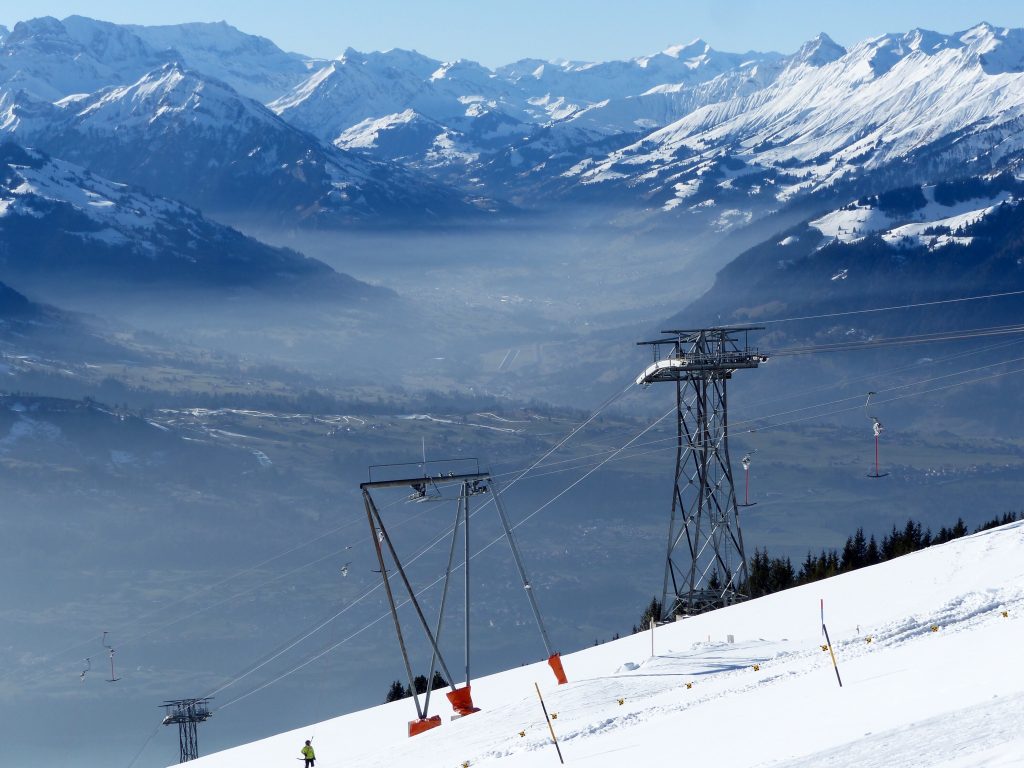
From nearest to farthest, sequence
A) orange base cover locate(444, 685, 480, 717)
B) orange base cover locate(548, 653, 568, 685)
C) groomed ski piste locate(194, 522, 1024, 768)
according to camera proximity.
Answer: groomed ski piste locate(194, 522, 1024, 768)
orange base cover locate(548, 653, 568, 685)
orange base cover locate(444, 685, 480, 717)

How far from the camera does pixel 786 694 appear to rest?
1640 inches

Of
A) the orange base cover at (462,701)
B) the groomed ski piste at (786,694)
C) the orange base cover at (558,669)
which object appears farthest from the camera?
the orange base cover at (462,701)

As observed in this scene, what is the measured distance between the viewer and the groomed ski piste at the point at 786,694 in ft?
109

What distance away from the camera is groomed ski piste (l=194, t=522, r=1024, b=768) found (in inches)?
1304

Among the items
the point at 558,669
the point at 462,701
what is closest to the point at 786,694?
the point at 558,669

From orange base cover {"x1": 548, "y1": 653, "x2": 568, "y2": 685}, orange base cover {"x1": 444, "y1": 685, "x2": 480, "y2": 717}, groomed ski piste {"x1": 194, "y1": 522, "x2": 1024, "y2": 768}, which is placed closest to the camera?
groomed ski piste {"x1": 194, "y1": 522, "x2": 1024, "y2": 768}

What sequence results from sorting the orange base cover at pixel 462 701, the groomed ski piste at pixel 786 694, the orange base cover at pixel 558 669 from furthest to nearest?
the orange base cover at pixel 462 701
the orange base cover at pixel 558 669
the groomed ski piste at pixel 786 694

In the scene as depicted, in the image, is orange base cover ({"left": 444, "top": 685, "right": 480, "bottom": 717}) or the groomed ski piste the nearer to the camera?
the groomed ski piste

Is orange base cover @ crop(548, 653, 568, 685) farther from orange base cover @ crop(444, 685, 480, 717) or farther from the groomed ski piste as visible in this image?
orange base cover @ crop(444, 685, 480, 717)

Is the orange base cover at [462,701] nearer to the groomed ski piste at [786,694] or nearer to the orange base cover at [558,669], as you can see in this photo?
the groomed ski piste at [786,694]

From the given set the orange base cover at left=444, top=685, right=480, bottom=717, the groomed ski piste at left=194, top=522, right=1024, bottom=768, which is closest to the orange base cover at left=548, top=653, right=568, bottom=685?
the groomed ski piste at left=194, top=522, right=1024, bottom=768

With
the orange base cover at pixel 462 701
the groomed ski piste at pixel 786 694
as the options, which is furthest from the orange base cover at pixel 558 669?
the orange base cover at pixel 462 701

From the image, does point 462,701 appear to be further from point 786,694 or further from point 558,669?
point 786,694

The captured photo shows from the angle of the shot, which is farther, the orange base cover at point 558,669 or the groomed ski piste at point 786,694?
the orange base cover at point 558,669
